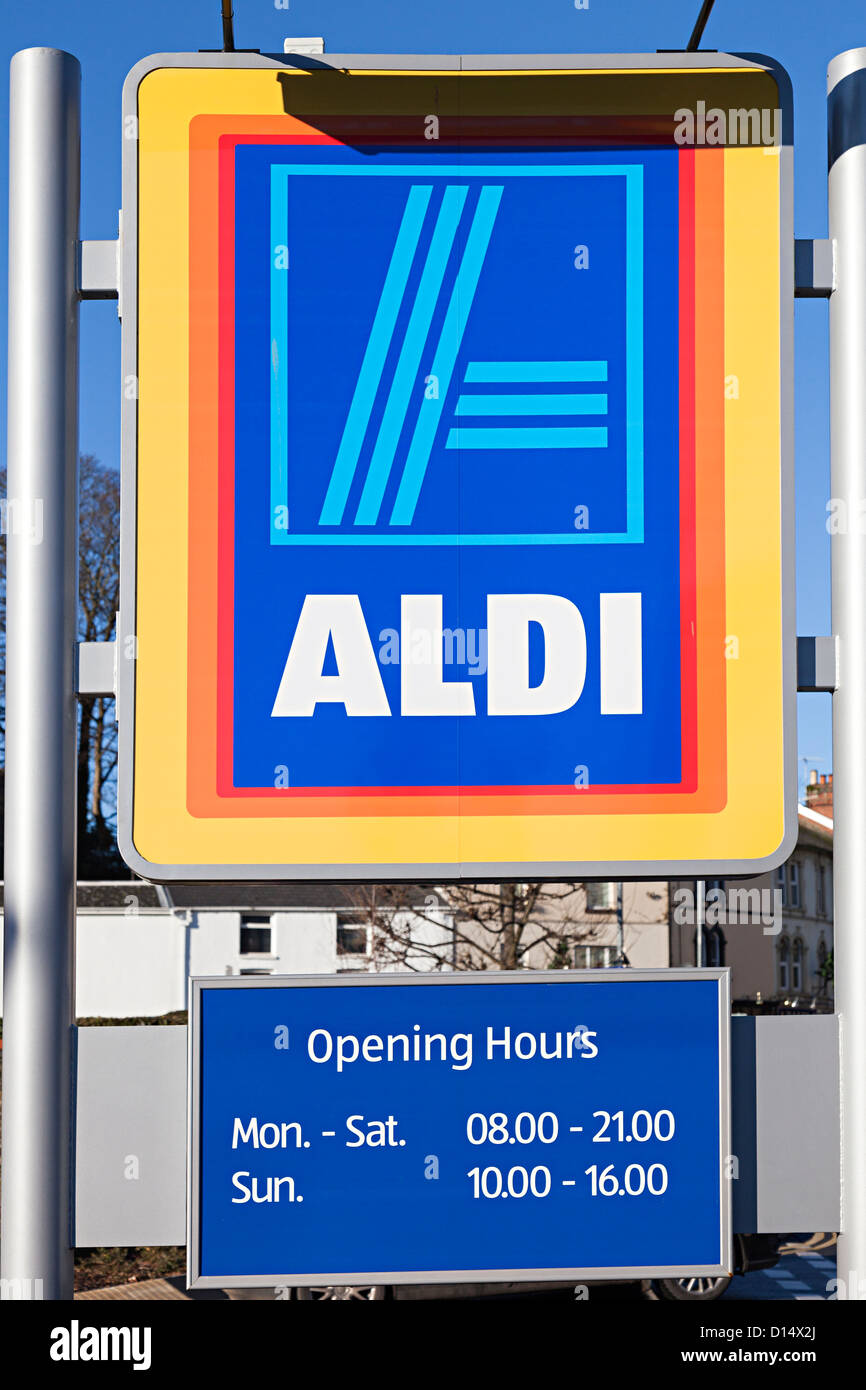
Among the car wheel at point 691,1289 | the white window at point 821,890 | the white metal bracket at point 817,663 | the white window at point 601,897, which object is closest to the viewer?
the white metal bracket at point 817,663

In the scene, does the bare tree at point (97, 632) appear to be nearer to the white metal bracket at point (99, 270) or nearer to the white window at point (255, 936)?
the white window at point (255, 936)

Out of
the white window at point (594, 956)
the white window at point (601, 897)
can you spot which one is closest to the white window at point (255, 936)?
the white window at point (594, 956)

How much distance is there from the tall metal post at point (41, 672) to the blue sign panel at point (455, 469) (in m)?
0.45

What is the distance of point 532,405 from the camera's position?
3.71 metres

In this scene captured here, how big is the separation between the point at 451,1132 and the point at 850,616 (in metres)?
Result: 1.76

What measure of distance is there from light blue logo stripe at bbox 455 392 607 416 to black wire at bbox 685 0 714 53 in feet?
3.55

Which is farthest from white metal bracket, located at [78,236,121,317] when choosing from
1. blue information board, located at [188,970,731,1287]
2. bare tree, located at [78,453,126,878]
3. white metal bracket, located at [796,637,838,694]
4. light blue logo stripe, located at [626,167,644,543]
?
bare tree, located at [78,453,126,878]

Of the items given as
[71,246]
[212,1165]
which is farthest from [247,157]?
[212,1165]

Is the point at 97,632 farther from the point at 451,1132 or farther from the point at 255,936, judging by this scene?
the point at 451,1132

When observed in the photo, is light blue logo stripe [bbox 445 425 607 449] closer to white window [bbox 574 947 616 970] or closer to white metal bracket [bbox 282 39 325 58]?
white metal bracket [bbox 282 39 325 58]

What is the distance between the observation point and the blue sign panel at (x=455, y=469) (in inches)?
143

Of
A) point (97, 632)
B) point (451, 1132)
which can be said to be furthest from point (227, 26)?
point (97, 632)

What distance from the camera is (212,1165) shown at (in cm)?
344
